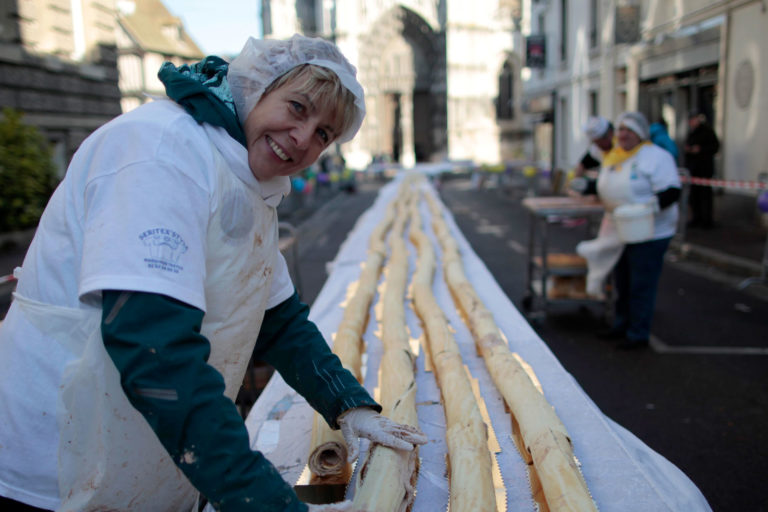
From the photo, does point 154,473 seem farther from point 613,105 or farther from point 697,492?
point 613,105

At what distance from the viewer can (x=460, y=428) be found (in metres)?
2.22

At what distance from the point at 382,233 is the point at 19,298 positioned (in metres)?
5.84

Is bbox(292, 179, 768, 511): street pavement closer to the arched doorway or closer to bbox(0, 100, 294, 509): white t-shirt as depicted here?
bbox(0, 100, 294, 509): white t-shirt

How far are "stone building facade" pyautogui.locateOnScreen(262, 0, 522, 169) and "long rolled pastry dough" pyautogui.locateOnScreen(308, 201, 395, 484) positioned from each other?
3218cm

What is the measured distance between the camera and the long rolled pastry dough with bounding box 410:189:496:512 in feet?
5.99

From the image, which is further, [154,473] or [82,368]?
[154,473]

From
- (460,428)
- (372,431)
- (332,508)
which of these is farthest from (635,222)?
(332,508)

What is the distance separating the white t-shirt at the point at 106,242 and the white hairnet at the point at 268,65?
15 cm

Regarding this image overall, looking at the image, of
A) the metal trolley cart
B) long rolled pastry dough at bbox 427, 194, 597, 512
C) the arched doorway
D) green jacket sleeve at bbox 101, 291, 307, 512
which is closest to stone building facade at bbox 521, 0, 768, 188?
the metal trolley cart

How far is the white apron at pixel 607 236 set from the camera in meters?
5.03

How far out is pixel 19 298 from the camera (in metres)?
1.40

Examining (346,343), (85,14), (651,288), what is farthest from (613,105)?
(346,343)

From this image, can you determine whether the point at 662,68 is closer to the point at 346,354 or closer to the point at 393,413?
the point at 346,354

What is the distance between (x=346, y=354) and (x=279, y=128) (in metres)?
1.71
